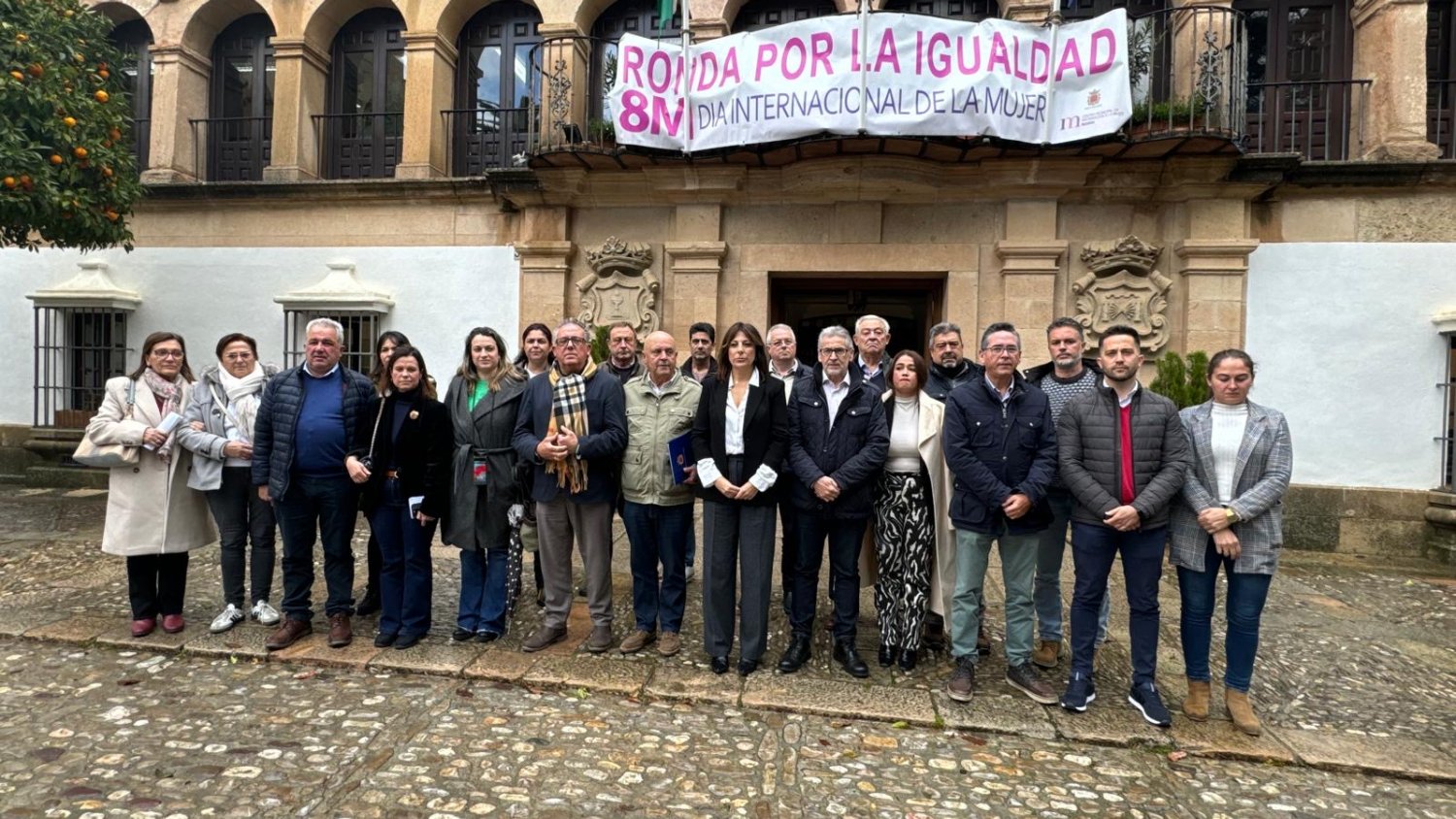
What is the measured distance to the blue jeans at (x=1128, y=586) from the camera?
363 cm

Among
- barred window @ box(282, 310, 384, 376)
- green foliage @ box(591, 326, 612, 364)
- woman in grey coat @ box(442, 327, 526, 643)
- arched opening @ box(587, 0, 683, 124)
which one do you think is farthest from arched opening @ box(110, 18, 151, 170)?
woman in grey coat @ box(442, 327, 526, 643)

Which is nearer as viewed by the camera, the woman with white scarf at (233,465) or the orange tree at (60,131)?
the woman with white scarf at (233,465)

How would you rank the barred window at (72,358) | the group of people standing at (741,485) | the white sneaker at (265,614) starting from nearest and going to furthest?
the group of people standing at (741,485) < the white sneaker at (265,614) < the barred window at (72,358)

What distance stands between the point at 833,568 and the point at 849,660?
49 cm

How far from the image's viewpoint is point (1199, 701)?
3.66m

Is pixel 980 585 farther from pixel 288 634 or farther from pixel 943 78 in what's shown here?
pixel 943 78

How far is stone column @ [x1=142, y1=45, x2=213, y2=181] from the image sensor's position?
995 cm

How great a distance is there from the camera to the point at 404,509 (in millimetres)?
4289

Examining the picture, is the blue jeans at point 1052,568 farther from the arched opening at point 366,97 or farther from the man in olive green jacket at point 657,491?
the arched opening at point 366,97

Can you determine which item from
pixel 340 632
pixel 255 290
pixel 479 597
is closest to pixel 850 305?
pixel 479 597

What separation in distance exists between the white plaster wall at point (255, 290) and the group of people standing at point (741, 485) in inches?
183

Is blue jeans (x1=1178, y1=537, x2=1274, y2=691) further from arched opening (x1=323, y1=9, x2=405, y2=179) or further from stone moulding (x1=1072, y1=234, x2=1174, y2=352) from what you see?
arched opening (x1=323, y1=9, x2=405, y2=179)

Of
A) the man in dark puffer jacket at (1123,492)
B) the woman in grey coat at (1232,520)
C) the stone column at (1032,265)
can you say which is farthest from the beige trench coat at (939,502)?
the stone column at (1032,265)

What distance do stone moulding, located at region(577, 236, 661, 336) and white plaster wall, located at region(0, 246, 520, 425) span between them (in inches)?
38.6
